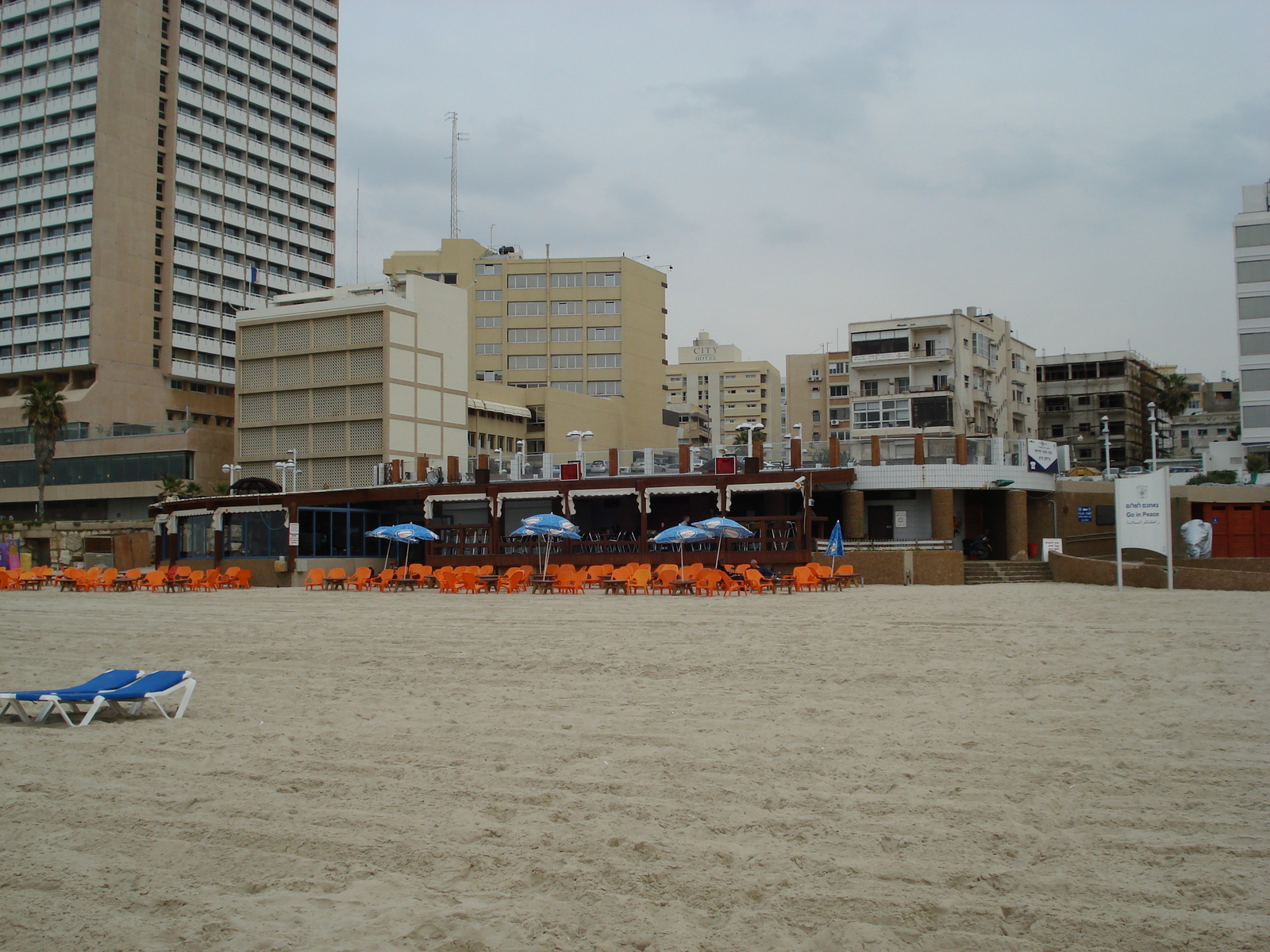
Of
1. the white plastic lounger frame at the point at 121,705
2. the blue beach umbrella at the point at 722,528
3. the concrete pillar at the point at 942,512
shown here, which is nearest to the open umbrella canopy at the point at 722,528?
the blue beach umbrella at the point at 722,528

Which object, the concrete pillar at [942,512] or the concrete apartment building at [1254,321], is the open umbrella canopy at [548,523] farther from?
the concrete apartment building at [1254,321]

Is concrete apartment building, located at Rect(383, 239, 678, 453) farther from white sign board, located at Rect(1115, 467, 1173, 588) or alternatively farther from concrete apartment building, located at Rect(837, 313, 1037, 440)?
white sign board, located at Rect(1115, 467, 1173, 588)

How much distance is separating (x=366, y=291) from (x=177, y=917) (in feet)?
157

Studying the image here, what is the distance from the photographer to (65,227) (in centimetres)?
6469

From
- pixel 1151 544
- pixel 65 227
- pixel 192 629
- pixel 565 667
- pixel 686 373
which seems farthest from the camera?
pixel 686 373

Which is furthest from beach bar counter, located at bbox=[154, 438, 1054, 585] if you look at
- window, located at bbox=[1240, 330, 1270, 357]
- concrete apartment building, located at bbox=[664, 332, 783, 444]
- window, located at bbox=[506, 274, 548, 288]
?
concrete apartment building, located at bbox=[664, 332, 783, 444]

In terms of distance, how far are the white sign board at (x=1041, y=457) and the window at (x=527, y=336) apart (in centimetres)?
4271

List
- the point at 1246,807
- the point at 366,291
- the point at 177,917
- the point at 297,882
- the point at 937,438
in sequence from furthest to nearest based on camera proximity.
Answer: the point at 366,291 → the point at 937,438 → the point at 1246,807 → the point at 297,882 → the point at 177,917

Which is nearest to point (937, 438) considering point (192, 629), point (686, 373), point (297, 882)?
point (192, 629)

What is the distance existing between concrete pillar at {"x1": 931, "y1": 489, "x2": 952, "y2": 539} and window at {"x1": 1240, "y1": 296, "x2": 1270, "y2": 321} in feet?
83.4

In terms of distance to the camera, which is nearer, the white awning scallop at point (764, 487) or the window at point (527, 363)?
the white awning scallop at point (764, 487)

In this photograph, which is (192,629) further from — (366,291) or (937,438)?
(366,291)

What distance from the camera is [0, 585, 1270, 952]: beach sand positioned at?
469 cm

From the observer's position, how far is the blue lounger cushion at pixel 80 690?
880cm
